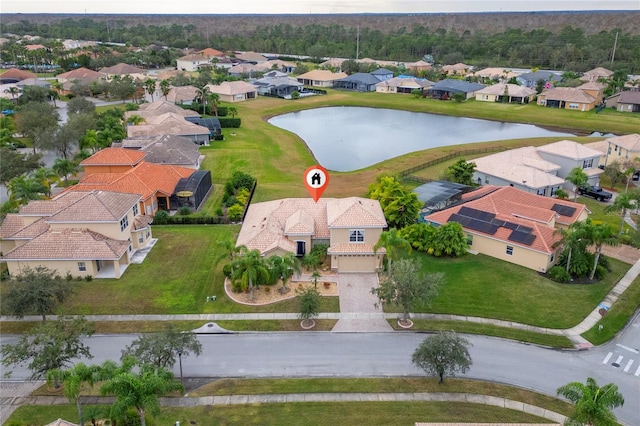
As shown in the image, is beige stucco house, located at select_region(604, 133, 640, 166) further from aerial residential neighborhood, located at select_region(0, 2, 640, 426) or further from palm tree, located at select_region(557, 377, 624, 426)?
palm tree, located at select_region(557, 377, 624, 426)

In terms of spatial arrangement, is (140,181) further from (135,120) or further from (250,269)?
(135,120)

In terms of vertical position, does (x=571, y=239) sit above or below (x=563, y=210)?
above

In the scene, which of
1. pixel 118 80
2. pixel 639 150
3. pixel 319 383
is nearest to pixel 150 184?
pixel 319 383

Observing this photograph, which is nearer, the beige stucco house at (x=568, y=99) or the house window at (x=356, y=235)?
the house window at (x=356, y=235)

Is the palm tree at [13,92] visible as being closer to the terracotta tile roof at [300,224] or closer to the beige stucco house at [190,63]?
the beige stucco house at [190,63]

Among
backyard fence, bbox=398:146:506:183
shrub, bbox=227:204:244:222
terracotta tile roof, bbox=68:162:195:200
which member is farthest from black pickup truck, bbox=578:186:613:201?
terracotta tile roof, bbox=68:162:195:200

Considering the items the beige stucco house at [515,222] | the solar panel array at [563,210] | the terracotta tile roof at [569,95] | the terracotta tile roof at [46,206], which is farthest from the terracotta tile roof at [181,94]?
the solar panel array at [563,210]

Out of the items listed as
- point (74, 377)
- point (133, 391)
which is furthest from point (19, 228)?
point (133, 391)
